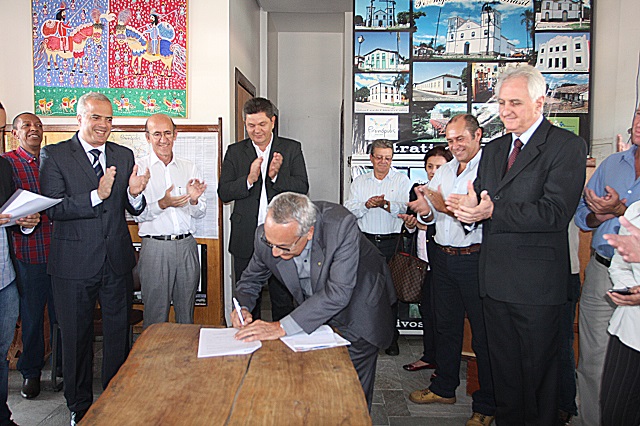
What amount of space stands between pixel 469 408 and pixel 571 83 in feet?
10.4

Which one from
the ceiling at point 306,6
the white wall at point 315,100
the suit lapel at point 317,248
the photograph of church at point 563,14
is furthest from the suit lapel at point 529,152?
the white wall at point 315,100

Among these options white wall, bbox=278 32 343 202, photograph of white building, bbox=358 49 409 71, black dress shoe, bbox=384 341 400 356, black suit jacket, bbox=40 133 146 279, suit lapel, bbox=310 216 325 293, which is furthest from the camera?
white wall, bbox=278 32 343 202

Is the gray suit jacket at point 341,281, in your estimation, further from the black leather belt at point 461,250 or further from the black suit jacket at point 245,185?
the black suit jacket at point 245,185

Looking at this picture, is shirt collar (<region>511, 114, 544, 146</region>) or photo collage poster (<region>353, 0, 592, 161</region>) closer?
shirt collar (<region>511, 114, 544, 146</region>)

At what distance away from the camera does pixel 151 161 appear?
3502 millimetres

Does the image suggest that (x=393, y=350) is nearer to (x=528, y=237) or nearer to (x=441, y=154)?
(x=441, y=154)

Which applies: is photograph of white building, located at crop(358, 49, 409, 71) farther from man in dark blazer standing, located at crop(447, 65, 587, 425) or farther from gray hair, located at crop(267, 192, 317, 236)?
gray hair, located at crop(267, 192, 317, 236)

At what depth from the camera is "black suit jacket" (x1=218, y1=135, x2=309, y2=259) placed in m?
3.50

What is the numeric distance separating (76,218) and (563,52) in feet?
14.2

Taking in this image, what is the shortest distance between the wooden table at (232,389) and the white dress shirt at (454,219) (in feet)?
4.53

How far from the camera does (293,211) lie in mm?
2049

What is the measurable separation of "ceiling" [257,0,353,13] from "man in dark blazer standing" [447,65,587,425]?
4394mm

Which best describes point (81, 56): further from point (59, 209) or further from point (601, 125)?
point (601, 125)

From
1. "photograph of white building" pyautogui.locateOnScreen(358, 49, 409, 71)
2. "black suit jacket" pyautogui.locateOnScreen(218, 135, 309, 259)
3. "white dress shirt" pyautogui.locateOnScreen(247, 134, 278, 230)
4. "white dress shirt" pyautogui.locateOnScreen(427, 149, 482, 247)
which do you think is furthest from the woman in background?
"photograph of white building" pyautogui.locateOnScreen(358, 49, 409, 71)
